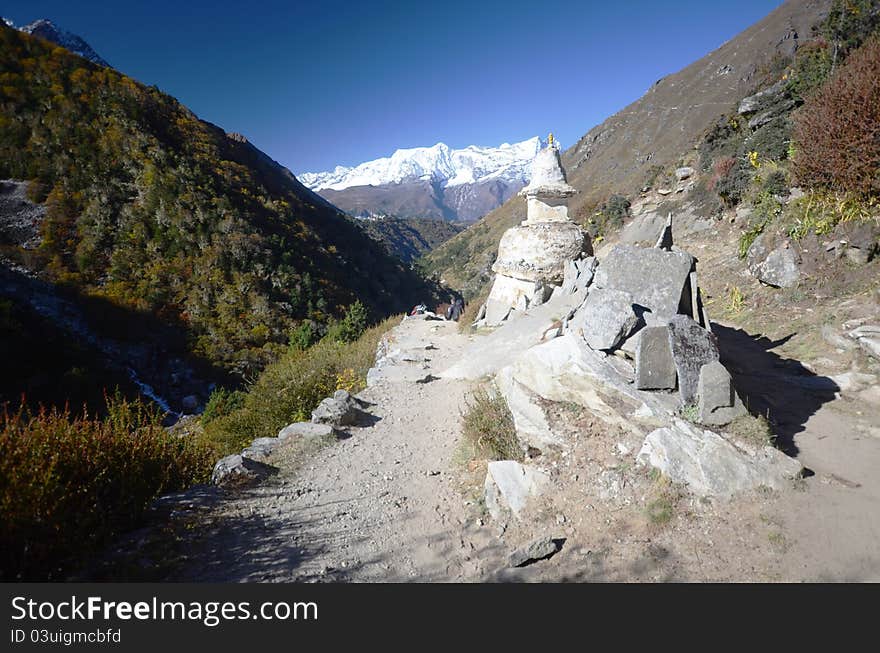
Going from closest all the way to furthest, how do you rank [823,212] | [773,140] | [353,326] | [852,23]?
[823,212] < [353,326] < [773,140] < [852,23]

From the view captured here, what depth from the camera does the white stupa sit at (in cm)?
934

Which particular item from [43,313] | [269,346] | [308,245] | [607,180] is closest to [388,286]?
[308,245]

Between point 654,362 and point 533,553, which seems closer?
point 533,553

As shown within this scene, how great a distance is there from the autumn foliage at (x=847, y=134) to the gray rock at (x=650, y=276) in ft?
24.1

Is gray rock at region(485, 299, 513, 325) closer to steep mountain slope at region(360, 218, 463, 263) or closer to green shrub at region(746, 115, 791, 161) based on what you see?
green shrub at region(746, 115, 791, 161)

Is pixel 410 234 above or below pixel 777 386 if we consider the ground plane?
above

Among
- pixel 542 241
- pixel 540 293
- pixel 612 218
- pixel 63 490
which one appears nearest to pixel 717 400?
pixel 540 293

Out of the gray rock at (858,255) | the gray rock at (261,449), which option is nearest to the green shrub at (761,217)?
the gray rock at (858,255)

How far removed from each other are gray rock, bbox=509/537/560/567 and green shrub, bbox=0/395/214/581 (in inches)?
124

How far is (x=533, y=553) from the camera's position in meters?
3.18

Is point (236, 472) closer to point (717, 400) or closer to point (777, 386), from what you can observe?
point (717, 400)

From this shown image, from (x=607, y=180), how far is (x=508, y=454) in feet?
207

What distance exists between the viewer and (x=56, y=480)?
2.80m

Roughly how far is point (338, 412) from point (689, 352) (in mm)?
4841
